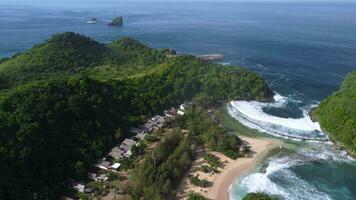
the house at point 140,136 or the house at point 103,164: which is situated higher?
the house at point 140,136

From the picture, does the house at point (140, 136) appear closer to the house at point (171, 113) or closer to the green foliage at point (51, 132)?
the green foliage at point (51, 132)

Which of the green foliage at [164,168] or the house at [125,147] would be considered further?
the house at [125,147]

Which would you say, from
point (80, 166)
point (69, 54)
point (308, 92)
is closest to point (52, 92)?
point (80, 166)

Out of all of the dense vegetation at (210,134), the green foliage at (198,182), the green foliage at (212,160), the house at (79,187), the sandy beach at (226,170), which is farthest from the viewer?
the dense vegetation at (210,134)

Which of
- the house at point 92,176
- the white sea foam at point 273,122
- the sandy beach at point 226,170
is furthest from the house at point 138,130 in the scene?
the white sea foam at point 273,122

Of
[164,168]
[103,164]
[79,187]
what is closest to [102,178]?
[103,164]

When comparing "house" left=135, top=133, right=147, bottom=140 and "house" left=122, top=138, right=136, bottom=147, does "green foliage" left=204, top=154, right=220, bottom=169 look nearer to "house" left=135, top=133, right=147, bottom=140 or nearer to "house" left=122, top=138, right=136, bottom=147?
"house" left=135, top=133, right=147, bottom=140

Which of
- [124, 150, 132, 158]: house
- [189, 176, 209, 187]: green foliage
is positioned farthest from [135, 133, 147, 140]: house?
[189, 176, 209, 187]: green foliage
